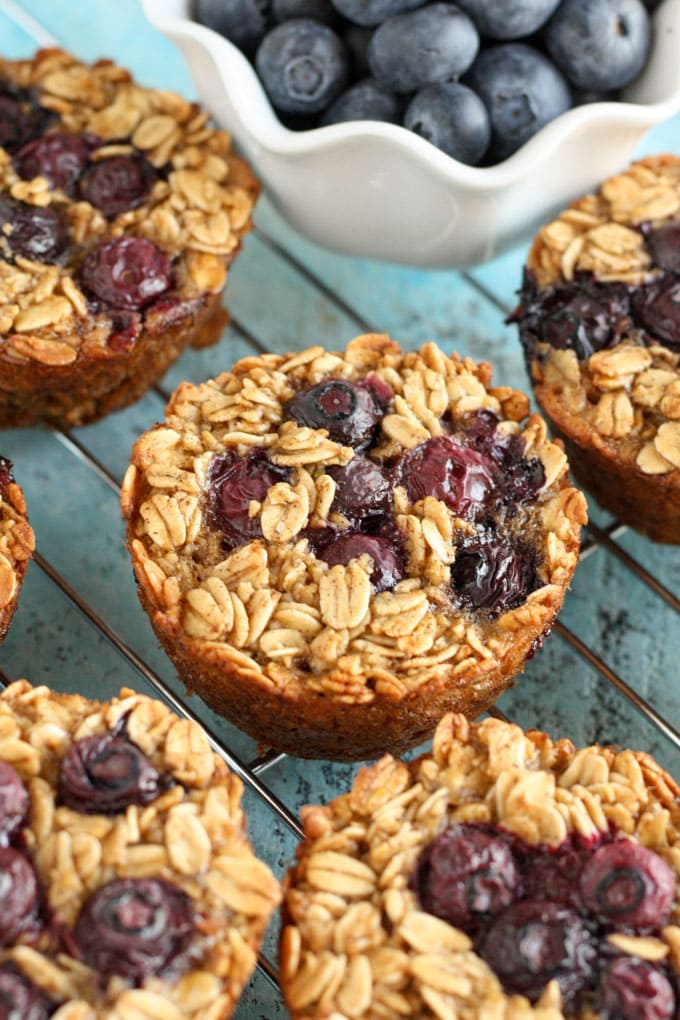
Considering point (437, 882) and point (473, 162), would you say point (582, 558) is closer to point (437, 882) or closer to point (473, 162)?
point (473, 162)

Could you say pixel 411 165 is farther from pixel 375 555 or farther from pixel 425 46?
pixel 375 555

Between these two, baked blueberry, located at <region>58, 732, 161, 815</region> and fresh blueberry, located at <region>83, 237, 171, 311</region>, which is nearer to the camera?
baked blueberry, located at <region>58, 732, 161, 815</region>

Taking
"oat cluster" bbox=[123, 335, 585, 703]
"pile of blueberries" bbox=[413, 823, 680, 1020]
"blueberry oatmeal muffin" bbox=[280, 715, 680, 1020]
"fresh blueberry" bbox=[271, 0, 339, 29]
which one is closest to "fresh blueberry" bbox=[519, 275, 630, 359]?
"oat cluster" bbox=[123, 335, 585, 703]

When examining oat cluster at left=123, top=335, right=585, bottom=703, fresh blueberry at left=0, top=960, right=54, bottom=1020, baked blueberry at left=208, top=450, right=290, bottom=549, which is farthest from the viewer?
baked blueberry at left=208, top=450, right=290, bottom=549

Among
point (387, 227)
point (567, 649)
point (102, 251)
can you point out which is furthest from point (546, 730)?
point (102, 251)

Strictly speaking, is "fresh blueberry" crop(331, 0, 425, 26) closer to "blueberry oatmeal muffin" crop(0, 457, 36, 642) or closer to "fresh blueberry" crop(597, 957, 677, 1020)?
"blueberry oatmeal muffin" crop(0, 457, 36, 642)

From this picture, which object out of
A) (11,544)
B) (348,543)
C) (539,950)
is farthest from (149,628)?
(539,950)
